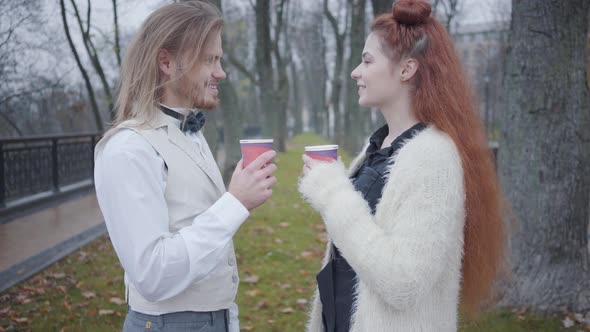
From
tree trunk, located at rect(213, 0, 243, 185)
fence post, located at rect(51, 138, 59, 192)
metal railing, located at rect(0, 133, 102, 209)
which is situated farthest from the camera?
tree trunk, located at rect(213, 0, 243, 185)

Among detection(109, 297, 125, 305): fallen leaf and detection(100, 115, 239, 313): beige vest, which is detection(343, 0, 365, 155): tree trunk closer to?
detection(109, 297, 125, 305): fallen leaf

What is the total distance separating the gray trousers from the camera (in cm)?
185

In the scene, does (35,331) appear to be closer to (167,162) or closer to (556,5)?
(167,162)

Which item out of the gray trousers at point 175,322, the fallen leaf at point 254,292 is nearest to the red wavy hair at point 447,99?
the gray trousers at point 175,322

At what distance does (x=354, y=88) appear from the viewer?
660 inches

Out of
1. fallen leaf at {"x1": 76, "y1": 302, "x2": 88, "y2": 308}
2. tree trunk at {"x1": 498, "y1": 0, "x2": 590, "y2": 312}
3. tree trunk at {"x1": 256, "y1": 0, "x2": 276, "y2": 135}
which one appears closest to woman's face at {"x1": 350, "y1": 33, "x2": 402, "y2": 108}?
tree trunk at {"x1": 498, "y1": 0, "x2": 590, "y2": 312}

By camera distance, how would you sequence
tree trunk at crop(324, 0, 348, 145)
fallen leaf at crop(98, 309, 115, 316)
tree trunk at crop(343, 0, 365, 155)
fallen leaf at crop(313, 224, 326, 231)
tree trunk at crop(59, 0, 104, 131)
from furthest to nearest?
tree trunk at crop(324, 0, 348, 145) < tree trunk at crop(343, 0, 365, 155) < tree trunk at crop(59, 0, 104, 131) < fallen leaf at crop(313, 224, 326, 231) < fallen leaf at crop(98, 309, 115, 316)

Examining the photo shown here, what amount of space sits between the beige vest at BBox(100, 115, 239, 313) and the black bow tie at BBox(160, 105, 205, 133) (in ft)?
0.15

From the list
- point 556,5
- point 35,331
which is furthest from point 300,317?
point 556,5

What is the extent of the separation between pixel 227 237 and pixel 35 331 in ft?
11.3

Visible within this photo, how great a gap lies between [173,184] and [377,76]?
0.93 metres

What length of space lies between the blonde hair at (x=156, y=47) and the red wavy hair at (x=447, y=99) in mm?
743

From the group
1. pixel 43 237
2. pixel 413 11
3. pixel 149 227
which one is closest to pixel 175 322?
pixel 149 227

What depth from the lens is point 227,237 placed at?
5.63ft
